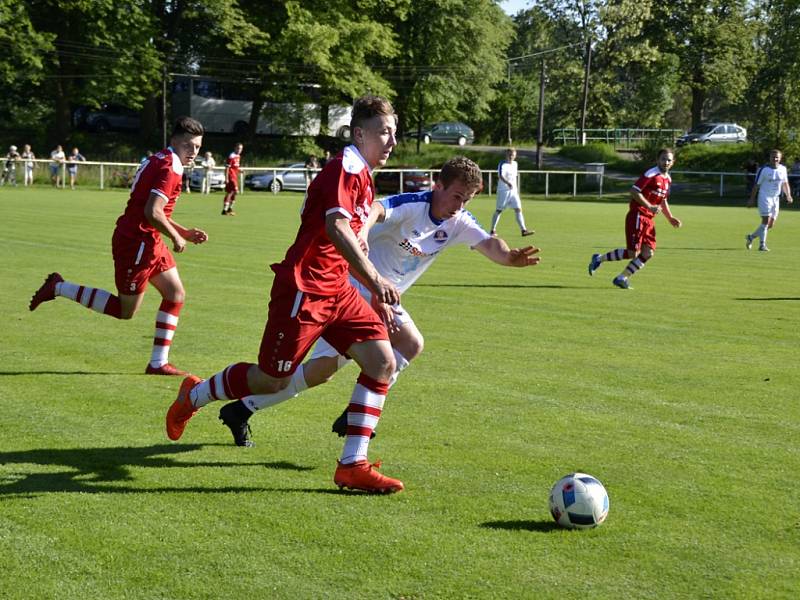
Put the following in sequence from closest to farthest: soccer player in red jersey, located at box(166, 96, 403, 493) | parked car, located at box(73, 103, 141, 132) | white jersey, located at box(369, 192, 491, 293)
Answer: soccer player in red jersey, located at box(166, 96, 403, 493)
white jersey, located at box(369, 192, 491, 293)
parked car, located at box(73, 103, 141, 132)

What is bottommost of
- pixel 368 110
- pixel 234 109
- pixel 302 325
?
pixel 302 325

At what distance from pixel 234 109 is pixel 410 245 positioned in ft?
189

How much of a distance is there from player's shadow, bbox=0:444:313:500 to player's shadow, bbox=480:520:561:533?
1.28 meters

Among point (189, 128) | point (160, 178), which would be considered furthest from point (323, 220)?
point (189, 128)

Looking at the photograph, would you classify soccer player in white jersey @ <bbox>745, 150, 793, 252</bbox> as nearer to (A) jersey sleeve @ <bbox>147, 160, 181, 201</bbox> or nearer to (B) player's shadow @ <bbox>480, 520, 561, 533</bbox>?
(A) jersey sleeve @ <bbox>147, 160, 181, 201</bbox>

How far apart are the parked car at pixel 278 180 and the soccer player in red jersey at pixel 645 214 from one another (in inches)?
1286

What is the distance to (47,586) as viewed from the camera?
13.4 feet

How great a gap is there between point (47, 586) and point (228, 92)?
60113mm

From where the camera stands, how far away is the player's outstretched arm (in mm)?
6418

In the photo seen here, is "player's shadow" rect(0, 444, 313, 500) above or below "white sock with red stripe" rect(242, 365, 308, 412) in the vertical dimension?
below

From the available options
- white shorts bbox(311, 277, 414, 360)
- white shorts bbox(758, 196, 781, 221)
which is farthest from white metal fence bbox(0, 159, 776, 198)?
white shorts bbox(311, 277, 414, 360)

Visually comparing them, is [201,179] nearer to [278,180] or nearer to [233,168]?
[278,180]

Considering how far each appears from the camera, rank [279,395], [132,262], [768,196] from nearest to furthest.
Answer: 1. [279,395]
2. [132,262]
3. [768,196]

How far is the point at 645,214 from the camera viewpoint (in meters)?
16.1
